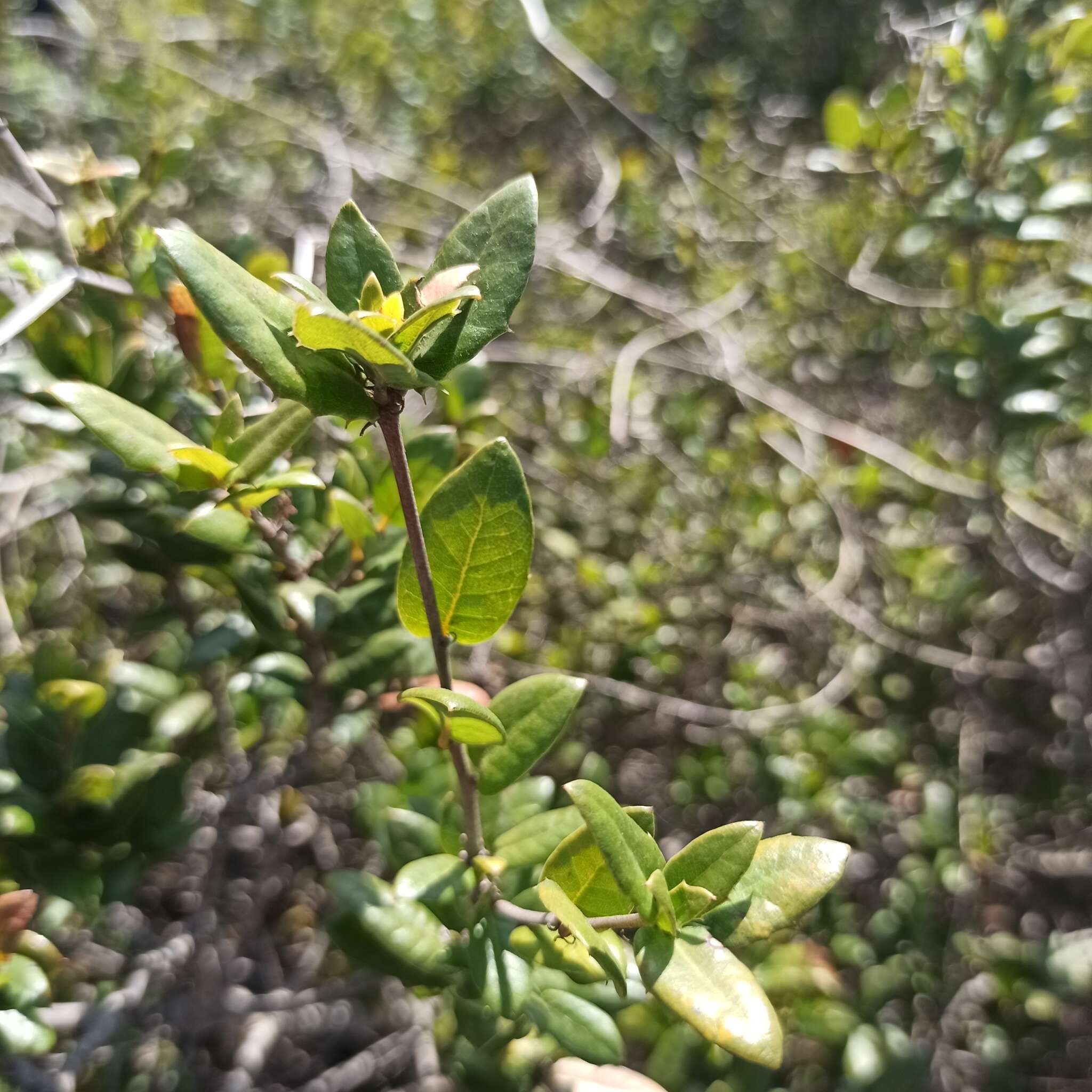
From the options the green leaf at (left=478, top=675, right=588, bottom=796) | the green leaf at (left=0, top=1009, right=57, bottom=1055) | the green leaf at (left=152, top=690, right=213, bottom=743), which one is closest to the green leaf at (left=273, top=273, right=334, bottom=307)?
the green leaf at (left=478, top=675, right=588, bottom=796)

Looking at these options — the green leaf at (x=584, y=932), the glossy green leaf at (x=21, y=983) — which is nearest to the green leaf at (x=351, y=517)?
the green leaf at (x=584, y=932)

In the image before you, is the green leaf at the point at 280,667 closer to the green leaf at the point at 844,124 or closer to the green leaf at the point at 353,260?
the green leaf at the point at 353,260

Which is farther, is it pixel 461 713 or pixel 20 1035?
pixel 20 1035

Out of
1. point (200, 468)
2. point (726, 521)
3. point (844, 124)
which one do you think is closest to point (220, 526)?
point (200, 468)

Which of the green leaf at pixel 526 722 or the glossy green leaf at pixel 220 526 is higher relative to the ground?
the glossy green leaf at pixel 220 526

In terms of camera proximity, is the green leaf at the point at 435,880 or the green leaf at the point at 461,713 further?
the green leaf at the point at 435,880

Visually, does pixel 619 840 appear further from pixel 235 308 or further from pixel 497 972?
pixel 235 308
